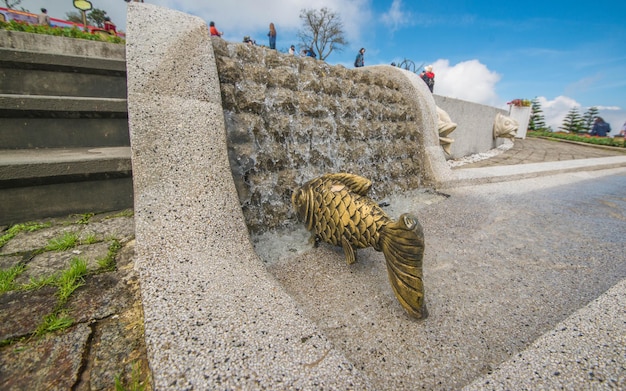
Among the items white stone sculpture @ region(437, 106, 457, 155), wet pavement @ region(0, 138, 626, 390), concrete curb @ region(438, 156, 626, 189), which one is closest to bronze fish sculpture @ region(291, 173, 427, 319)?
wet pavement @ region(0, 138, 626, 390)

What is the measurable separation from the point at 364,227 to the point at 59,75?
4032mm

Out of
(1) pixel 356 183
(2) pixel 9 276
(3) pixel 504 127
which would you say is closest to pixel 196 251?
(2) pixel 9 276

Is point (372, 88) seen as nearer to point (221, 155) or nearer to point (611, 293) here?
point (221, 155)

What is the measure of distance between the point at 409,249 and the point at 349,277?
2.52 feet

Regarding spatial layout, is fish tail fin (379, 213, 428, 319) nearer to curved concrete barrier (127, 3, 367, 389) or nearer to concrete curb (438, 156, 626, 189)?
curved concrete barrier (127, 3, 367, 389)

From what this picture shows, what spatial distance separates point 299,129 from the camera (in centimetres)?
332

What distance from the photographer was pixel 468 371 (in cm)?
141

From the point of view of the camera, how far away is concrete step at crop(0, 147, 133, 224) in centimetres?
217

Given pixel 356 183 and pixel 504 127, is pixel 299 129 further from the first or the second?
pixel 504 127

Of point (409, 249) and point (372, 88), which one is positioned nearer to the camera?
point (409, 249)

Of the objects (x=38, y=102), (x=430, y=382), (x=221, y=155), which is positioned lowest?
(x=430, y=382)

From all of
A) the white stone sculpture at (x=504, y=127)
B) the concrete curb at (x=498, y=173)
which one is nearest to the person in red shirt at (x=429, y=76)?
the white stone sculpture at (x=504, y=127)

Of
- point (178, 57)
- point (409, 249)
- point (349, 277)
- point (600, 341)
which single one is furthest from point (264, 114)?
point (600, 341)

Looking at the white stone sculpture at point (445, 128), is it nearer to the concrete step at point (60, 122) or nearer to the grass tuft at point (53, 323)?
the concrete step at point (60, 122)
